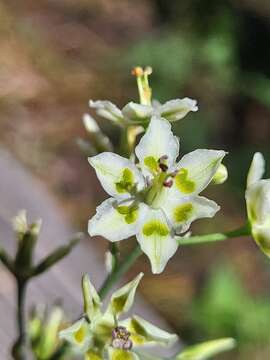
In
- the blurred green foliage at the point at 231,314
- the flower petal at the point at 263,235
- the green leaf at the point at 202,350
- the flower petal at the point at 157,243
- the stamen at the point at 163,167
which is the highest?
the stamen at the point at 163,167

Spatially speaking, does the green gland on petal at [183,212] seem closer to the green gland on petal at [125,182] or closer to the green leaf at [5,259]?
the green gland on petal at [125,182]

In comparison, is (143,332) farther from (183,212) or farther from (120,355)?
(183,212)

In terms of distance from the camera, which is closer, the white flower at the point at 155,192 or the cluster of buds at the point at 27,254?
the white flower at the point at 155,192

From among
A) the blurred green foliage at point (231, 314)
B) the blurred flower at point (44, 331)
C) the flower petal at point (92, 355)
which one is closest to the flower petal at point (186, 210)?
the flower petal at point (92, 355)

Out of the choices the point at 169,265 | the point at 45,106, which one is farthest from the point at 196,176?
the point at 45,106

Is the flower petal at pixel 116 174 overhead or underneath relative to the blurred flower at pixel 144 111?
underneath

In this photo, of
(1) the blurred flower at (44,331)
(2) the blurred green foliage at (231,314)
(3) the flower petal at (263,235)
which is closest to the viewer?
(3) the flower petal at (263,235)

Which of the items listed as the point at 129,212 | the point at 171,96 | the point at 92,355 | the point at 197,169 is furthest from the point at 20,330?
the point at 171,96

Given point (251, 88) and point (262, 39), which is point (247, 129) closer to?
point (251, 88)
